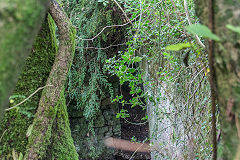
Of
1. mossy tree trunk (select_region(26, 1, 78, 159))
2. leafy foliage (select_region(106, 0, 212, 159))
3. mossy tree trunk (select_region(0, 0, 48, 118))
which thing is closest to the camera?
mossy tree trunk (select_region(0, 0, 48, 118))

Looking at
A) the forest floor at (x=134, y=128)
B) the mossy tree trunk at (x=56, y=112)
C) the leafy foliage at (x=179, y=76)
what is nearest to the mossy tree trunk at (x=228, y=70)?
the mossy tree trunk at (x=56, y=112)

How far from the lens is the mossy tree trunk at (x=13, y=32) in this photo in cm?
29

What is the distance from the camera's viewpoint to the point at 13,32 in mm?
293

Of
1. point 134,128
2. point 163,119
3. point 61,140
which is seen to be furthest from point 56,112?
point 134,128

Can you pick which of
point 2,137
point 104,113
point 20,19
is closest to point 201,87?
point 2,137

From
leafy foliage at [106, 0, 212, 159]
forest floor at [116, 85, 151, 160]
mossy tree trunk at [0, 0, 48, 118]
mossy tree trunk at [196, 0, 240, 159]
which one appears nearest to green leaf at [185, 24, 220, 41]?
mossy tree trunk at [196, 0, 240, 159]

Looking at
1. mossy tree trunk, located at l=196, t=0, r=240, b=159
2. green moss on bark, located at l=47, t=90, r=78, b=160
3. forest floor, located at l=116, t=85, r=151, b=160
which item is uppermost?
mossy tree trunk, located at l=196, t=0, r=240, b=159

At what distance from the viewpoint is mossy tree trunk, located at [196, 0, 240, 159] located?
0.36 m

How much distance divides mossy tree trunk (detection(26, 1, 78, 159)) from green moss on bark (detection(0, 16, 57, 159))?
54 millimetres

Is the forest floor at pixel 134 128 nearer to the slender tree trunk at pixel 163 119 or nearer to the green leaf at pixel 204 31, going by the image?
the slender tree trunk at pixel 163 119

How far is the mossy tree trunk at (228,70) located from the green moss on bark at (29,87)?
80 cm

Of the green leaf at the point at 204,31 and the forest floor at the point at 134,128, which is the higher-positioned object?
the green leaf at the point at 204,31

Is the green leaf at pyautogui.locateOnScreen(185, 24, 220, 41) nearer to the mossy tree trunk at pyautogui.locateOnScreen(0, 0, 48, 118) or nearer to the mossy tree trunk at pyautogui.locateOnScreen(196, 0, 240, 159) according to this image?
the mossy tree trunk at pyautogui.locateOnScreen(196, 0, 240, 159)

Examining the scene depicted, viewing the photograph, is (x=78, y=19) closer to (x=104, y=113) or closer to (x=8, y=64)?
(x=104, y=113)
